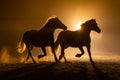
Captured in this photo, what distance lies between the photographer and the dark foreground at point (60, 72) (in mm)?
20216


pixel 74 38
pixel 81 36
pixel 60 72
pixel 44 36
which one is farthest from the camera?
pixel 44 36

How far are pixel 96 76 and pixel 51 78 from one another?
1976 mm

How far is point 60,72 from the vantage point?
69.6 ft

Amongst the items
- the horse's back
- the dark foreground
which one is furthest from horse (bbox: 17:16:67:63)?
the dark foreground

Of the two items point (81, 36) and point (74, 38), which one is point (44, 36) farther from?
point (81, 36)

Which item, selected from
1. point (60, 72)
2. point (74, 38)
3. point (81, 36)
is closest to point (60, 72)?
point (60, 72)

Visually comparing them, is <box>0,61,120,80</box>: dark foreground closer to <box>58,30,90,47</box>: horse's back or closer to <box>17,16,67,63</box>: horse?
<box>58,30,90,47</box>: horse's back

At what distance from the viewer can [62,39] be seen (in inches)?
1008

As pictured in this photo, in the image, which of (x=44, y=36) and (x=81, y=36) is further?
(x=44, y=36)

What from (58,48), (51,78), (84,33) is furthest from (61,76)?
(58,48)

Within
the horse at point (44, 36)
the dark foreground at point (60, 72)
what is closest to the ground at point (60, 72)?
the dark foreground at point (60, 72)

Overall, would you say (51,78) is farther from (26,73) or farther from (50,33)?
(50,33)

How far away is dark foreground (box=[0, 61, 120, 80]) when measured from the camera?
66.3ft

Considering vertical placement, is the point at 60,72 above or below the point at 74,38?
below
